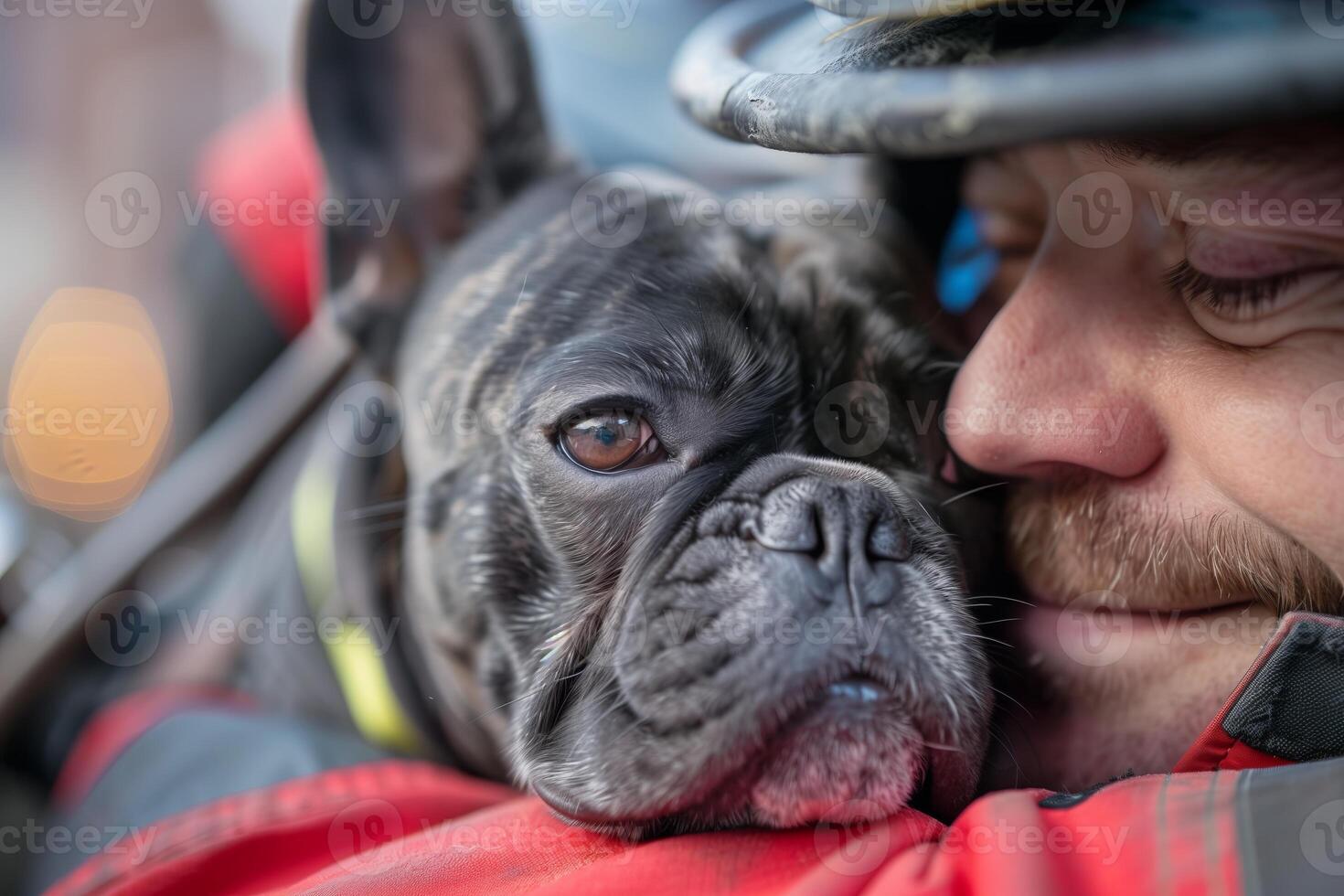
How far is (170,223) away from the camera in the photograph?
2928 mm

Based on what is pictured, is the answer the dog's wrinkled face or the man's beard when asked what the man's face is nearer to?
the man's beard

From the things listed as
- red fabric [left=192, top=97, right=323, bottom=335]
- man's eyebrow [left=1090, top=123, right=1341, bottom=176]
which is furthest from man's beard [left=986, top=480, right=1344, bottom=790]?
red fabric [left=192, top=97, right=323, bottom=335]

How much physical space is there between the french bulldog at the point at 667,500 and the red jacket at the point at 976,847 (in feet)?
0.19

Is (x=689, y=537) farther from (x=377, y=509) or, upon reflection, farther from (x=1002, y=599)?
(x=377, y=509)

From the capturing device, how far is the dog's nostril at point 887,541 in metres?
0.89

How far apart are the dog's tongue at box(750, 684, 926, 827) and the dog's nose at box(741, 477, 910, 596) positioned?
111 millimetres

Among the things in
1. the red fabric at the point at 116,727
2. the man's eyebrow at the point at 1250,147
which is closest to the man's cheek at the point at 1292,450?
the man's eyebrow at the point at 1250,147

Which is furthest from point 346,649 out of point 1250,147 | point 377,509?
point 1250,147

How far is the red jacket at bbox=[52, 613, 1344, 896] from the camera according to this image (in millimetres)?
615

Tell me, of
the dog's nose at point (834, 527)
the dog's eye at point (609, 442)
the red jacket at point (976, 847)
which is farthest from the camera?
the dog's eye at point (609, 442)

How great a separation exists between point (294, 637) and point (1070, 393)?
1.16 metres

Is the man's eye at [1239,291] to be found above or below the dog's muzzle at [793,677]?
above

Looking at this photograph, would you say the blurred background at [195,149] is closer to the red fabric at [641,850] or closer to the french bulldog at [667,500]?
the french bulldog at [667,500]

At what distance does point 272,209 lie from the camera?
1.96 metres
